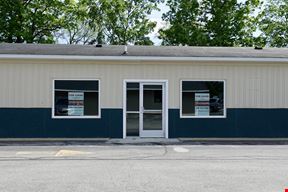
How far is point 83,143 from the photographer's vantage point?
49.7 ft

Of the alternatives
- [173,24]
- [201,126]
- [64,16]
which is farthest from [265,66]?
[64,16]

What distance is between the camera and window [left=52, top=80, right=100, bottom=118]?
16266 millimetres

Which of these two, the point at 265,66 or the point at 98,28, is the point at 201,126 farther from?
the point at 98,28

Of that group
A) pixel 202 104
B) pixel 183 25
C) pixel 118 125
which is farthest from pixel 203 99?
pixel 183 25

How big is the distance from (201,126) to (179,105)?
1158 mm

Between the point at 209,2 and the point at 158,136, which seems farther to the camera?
the point at 209,2

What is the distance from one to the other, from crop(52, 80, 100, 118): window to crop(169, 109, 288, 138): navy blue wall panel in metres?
2.95

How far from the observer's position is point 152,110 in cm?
1666

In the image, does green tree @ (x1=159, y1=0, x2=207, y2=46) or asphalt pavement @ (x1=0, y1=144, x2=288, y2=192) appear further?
green tree @ (x1=159, y1=0, x2=207, y2=46)

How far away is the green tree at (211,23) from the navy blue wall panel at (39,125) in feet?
70.6

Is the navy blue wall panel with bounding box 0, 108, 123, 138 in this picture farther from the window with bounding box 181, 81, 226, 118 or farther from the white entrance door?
the window with bounding box 181, 81, 226, 118

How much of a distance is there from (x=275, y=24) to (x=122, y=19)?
15.9m

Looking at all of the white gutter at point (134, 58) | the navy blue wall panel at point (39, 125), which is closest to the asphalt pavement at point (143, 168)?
the navy blue wall panel at point (39, 125)

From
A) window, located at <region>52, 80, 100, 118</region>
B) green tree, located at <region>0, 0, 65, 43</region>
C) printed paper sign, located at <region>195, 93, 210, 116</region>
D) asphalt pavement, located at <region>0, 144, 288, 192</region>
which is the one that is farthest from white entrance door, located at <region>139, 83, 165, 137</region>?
green tree, located at <region>0, 0, 65, 43</region>
